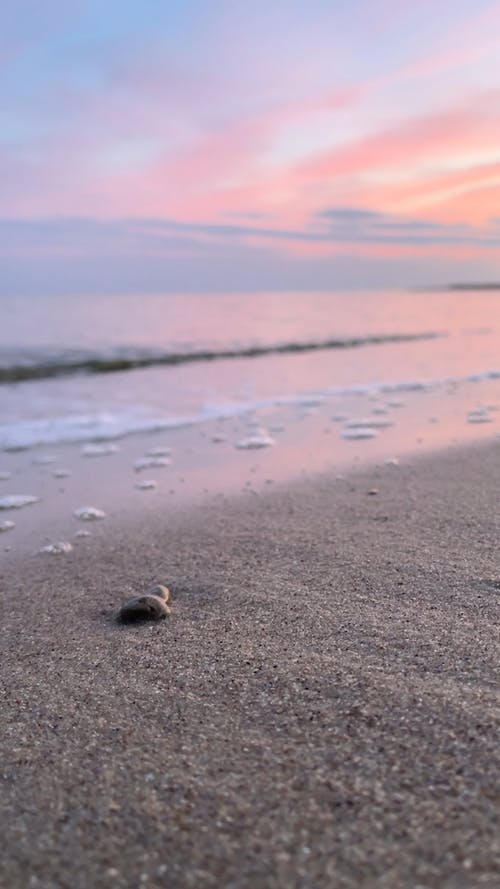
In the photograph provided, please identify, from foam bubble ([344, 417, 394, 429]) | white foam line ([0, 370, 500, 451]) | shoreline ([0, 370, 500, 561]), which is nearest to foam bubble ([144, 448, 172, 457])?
shoreline ([0, 370, 500, 561])

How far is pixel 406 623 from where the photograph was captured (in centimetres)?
246

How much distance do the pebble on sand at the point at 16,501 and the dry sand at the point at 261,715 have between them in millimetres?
952

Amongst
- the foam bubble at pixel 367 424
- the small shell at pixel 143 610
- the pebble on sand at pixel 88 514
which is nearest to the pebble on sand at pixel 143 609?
the small shell at pixel 143 610

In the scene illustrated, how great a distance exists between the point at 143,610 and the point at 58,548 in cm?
115

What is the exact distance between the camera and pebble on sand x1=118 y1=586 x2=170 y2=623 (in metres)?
2.74

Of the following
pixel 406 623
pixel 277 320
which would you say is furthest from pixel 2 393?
pixel 277 320

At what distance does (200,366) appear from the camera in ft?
42.7

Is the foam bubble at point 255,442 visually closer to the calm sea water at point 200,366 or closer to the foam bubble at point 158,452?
the foam bubble at point 158,452

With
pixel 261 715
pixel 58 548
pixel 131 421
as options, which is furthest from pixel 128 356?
pixel 261 715

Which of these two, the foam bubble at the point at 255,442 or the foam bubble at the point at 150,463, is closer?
the foam bubble at the point at 150,463

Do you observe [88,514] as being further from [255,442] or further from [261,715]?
[261,715]

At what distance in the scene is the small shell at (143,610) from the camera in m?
2.74

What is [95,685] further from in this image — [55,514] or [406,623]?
[55,514]

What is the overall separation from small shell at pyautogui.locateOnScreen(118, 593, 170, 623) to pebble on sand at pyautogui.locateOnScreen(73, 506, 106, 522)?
151 centimetres
